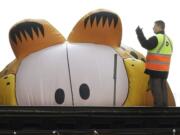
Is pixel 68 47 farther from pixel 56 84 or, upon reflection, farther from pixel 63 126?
pixel 63 126

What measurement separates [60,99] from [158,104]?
1681 millimetres

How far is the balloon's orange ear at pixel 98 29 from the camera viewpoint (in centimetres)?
1103

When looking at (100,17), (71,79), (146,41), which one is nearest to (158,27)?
(146,41)

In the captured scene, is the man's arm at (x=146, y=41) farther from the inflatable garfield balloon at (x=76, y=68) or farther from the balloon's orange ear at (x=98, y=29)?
the balloon's orange ear at (x=98, y=29)

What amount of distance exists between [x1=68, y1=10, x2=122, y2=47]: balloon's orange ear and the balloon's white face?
0.92 ft

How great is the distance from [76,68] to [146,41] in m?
1.30

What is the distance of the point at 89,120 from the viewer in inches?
390

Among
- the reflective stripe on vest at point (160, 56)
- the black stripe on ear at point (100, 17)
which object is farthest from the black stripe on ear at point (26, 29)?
the reflective stripe on vest at point (160, 56)

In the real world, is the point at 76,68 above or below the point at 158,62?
below

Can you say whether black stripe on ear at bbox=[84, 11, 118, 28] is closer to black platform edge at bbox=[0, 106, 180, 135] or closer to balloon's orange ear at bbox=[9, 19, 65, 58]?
balloon's orange ear at bbox=[9, 19, 65, 58]

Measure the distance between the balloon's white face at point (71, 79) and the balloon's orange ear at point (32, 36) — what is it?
0.63ft

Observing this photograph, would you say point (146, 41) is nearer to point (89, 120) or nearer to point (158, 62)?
point (158, 62)

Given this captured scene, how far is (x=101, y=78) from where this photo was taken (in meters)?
10.7

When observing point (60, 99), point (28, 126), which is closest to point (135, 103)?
point (60, 99)
